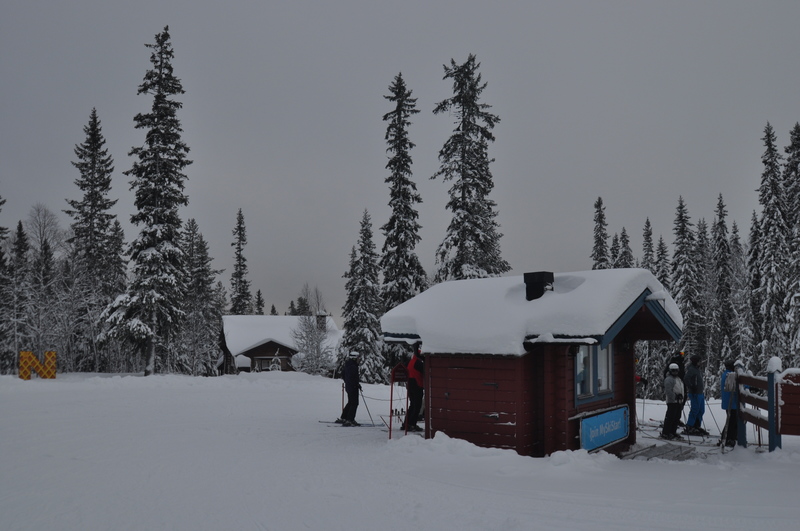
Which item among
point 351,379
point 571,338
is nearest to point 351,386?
point 351,379

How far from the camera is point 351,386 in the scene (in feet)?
48.2

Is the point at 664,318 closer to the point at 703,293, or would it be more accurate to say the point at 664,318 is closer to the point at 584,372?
the point at 584,372

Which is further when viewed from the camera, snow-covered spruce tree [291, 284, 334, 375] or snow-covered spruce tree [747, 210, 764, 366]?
snow-covered spruce tree [291, 284, 334, 375]

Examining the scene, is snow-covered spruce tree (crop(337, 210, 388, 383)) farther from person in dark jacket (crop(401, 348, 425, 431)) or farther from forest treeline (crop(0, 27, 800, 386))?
person in dark jacket (crop(401, 348, 425, 431))

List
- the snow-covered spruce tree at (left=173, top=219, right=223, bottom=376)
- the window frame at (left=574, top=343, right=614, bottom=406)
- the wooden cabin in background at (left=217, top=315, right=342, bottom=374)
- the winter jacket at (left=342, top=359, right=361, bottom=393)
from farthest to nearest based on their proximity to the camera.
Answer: the snow-covered spruce tree at (left=173, top=219, right=223, bottom=376) → the wooden cabin in background at (left=217, top=315, right=342, bottom=374) → the winter jacket at (left=342, top=359, right=361, bottom=393) → the window frame at (left=574, top=343, right=614, bottom=406)

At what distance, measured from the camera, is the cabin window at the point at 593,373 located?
10.9 meters

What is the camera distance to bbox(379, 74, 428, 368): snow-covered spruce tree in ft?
93.1

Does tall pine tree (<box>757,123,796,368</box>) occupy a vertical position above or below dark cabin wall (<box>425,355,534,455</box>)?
above

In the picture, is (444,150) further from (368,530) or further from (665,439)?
(368,530)

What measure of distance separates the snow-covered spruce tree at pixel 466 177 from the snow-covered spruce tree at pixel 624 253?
28669mm

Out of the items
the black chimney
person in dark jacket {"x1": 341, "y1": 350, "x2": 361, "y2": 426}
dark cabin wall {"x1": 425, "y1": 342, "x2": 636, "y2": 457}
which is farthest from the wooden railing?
person in dark jacket {"x1": 341, "y1": 350, "x2": 361, "y2": 426}

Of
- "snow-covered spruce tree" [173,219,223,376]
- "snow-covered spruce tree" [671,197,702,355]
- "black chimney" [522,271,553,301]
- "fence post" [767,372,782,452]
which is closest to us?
"fence post" [767,372,782,452]

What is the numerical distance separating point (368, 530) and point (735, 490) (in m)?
5.21

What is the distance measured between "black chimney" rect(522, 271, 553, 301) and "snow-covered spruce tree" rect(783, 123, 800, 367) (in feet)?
74.9
